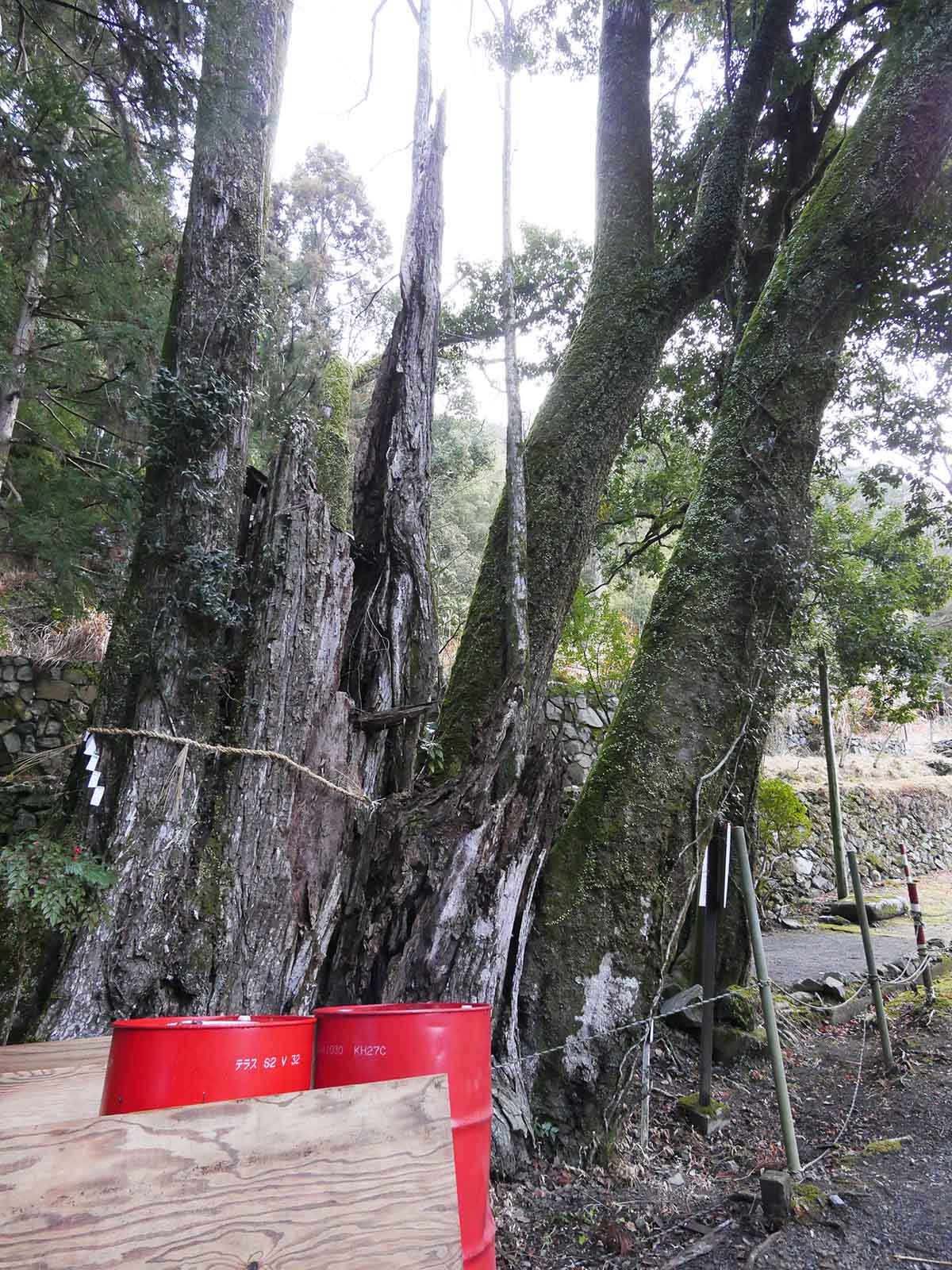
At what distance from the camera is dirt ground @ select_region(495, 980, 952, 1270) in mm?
2588

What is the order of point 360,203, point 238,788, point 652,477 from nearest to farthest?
point 238,788 < point 652,477 < point 360,203

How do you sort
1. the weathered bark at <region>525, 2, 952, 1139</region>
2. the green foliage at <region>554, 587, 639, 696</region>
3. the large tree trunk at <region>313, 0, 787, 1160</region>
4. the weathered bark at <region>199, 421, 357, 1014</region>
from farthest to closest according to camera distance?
1. the green foliage at <region>554, 587, 639, 696</region>
2. the weathered bark at <region>525, 2, 952, 1139</region>
3. the large tree trunk at <region>313, 0, 787, 1160</region>
4. the weathered bark at <region>199, 421, 357, 1014</region>

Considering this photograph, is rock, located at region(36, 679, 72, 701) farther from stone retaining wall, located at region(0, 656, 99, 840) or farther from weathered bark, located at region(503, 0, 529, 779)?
weathered bark, located at region(503, 0, 529, 779)

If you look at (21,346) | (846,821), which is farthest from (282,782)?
(846,821)

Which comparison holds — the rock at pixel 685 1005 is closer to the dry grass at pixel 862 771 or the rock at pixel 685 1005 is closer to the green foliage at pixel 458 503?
the green foliage at pixel 458 503

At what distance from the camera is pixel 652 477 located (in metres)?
8.30

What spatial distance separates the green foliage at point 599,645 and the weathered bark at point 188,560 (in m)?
4.78

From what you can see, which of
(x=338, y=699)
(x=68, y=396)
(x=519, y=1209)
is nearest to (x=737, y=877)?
(x=519, y=1209)

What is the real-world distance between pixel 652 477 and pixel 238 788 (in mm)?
6421

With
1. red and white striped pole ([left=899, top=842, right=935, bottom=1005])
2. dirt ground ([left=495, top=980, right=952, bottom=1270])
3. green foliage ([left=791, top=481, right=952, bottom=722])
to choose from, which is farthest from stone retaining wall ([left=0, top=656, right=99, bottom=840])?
green foliage ([left=791, top=481, right=952, bottom=722])

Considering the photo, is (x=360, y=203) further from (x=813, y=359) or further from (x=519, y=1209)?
(x=519, y=1209)

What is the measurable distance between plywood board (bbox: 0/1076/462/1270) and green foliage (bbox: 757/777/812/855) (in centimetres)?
722

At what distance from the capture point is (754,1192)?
2.96 m

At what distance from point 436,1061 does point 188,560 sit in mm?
2184
